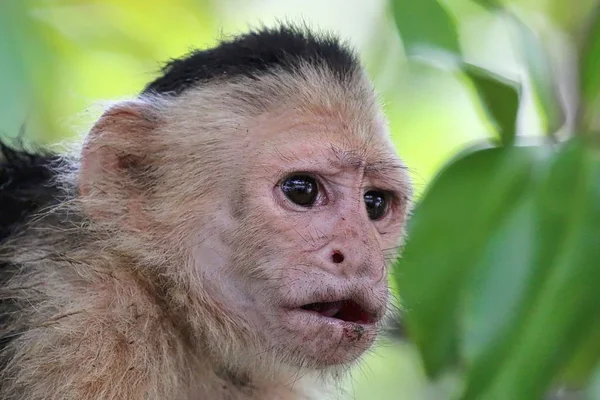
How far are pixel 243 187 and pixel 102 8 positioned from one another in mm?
2420

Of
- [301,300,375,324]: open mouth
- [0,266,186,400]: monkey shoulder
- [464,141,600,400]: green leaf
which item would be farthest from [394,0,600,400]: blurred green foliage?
[0,266,186,400]: monkey shoulder

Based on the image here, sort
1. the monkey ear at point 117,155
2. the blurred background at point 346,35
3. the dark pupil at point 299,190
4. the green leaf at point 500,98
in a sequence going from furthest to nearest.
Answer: the blurred background at point 346,35 < the monkey ear at point 117,155 < the dark pupil at point 299,190 < the green leaf at point 500,98

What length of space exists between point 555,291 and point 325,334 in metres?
0.57

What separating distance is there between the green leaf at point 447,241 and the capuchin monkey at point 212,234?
11 centimetres

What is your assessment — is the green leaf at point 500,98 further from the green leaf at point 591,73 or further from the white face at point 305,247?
the white face at point 305,247

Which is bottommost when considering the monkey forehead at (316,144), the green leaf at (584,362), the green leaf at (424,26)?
the green leaf at (584,362)

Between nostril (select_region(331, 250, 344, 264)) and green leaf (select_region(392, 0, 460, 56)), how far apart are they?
20.3 inches

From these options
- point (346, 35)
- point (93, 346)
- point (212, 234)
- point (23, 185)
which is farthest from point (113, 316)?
point (346, 35)

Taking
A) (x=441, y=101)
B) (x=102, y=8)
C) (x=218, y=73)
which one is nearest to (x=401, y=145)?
(x=441, y=101)

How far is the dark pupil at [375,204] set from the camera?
236cm

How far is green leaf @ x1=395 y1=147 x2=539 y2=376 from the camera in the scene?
2.03 metres

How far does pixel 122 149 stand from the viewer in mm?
2283

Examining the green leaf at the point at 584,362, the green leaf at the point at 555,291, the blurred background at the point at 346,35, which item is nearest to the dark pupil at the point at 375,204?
the green leaf at the point at 555,291

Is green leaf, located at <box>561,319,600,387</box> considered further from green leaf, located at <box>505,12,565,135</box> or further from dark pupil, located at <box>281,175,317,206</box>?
dark pupil, located at <box>281,175,317,206</box>
